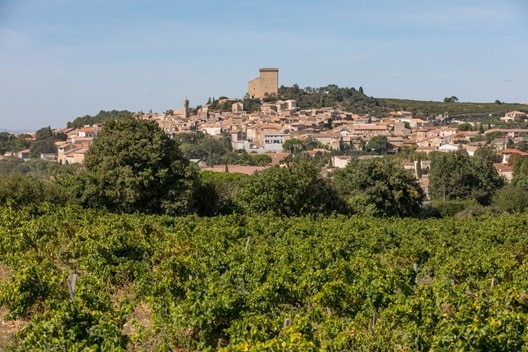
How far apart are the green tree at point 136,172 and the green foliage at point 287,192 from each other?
8.83 ft

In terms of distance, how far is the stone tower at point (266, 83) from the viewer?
522 feet

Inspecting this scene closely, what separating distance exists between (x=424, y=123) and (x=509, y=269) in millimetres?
131429

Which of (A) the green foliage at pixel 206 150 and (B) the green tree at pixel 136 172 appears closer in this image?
(B) the green tree at pixel 136 172

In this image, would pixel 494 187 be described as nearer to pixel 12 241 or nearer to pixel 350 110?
pixel 12 241

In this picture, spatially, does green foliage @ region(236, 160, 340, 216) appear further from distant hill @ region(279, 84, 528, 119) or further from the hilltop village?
distant hill @ region(279, 84, 528, 119)

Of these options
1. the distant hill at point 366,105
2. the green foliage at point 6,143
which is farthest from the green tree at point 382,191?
the distant hill at point 366,105

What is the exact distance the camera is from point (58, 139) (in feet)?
393

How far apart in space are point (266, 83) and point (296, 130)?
43.8 metres

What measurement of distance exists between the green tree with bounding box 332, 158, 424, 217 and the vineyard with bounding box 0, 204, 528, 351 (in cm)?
1503

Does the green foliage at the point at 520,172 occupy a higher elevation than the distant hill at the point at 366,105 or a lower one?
lower

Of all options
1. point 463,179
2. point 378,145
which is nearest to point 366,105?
point 378,145

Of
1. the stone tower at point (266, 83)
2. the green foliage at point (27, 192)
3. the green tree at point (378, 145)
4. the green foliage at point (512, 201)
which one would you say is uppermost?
the stone tower at point (266, 83)

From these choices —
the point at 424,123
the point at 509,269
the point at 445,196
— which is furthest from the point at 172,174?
the point at 424,123

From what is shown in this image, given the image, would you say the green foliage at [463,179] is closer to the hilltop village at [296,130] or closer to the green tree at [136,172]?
the green tree at [136,172]
